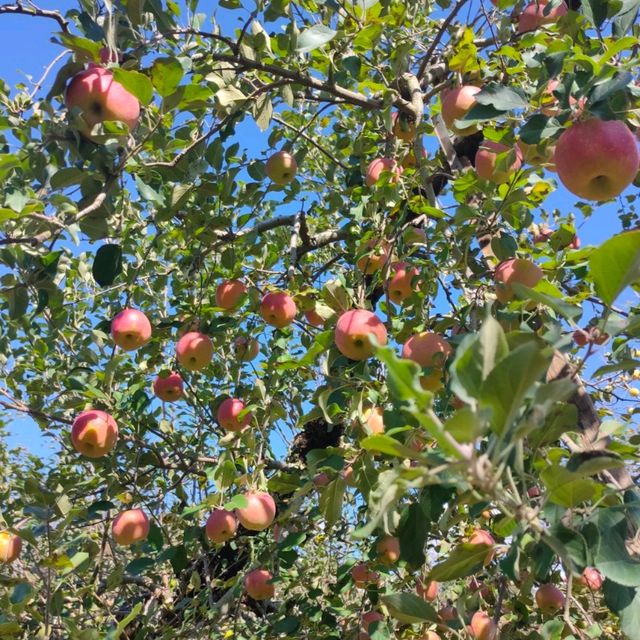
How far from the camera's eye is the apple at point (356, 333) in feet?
5.70

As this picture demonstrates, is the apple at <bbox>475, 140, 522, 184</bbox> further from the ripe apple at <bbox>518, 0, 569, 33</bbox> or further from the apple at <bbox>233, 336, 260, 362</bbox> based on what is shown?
the apple at <bbox>233, 336, 260, 362</bbox>

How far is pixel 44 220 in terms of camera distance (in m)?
1.71

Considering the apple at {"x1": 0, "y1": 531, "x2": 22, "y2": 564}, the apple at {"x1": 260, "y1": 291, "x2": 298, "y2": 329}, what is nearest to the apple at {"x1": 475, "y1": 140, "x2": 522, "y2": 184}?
the apple at {"x1": 260, "y1": 291, "x2": 298, "y2": 329}

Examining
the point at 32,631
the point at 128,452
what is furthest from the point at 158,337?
the point at 32,631

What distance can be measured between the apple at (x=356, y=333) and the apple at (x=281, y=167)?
1332 millimetres

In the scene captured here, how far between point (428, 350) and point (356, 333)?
25 centimetres

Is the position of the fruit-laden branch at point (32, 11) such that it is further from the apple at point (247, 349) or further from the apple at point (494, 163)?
the apple at point (247, 349)

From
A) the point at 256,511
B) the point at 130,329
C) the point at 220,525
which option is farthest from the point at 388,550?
the point at 130,329

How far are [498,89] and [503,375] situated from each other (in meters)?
0.97

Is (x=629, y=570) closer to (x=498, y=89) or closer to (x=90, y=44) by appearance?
(x=498, y=89)

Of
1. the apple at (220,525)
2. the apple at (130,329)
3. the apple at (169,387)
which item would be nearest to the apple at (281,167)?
the apple at (130,329)

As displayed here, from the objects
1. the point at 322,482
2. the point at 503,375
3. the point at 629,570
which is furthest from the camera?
the point at 322,482

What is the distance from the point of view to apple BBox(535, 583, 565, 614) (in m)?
2.54

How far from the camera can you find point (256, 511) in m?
2.32
